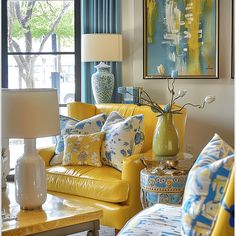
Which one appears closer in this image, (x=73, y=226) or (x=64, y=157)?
(x=73, y=226)

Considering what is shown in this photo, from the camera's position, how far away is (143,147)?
4.14 meters

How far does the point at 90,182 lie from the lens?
364 centimetres

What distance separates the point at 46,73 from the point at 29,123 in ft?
10.6

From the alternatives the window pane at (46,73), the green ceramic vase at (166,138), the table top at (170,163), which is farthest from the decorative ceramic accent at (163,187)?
the window pane at (46,73)

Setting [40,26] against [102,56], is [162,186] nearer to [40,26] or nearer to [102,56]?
[102,56]

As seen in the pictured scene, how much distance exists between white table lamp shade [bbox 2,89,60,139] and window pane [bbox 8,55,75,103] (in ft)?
10.3

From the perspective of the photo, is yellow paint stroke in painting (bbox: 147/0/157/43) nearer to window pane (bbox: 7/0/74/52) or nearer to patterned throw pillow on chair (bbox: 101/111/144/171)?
window pane (bbox: 7/0/74/52)

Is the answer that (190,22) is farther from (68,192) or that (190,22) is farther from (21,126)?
(21,126)

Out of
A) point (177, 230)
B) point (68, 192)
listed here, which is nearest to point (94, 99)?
point (68, 192)

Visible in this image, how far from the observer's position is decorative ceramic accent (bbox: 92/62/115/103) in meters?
5.05

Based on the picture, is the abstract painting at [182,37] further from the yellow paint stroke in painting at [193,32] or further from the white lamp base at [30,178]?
the white lamp base at [30,178]

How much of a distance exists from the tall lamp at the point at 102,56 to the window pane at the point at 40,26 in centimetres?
64

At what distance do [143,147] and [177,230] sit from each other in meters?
2.01

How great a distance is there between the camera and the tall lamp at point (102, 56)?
489cm
